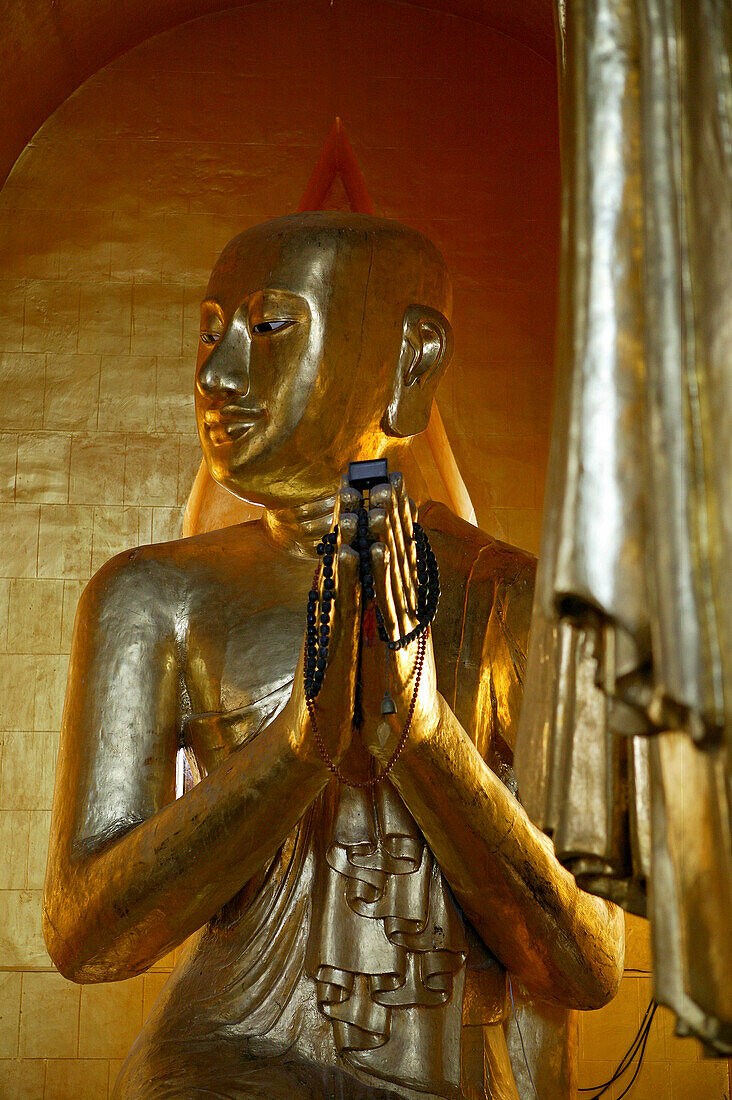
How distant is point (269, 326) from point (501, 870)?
126 centimetres

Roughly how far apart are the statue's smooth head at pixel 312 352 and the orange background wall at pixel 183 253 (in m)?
1.10

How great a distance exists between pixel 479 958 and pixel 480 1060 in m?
0.20

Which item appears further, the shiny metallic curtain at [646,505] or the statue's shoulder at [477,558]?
the statue's shoulder at [477,558]

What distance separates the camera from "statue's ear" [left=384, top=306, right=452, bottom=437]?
345 cm

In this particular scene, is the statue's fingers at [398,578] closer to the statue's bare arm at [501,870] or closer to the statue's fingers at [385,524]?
the statue's fingers at [385,524]

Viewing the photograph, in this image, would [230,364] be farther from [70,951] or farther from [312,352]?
[70,951]

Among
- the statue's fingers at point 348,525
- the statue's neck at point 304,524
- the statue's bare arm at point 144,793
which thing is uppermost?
the statue's neck at point 304,524

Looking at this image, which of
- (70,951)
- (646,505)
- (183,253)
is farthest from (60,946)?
(183,253)

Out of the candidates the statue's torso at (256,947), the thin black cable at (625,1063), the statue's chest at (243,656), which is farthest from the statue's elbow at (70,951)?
the thin black cable at (625,1063)

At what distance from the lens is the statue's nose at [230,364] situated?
3.29 m

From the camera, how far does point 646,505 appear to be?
152 cm

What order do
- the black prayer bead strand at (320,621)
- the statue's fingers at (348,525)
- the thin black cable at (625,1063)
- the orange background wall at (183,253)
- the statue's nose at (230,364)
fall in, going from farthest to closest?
the orange background wall at (183,253)
the thin black cable at (625,1063)
the statue's nose at (230,364)
the black prayer bead strand at (320,621)
the statue's fingers at (348,525)

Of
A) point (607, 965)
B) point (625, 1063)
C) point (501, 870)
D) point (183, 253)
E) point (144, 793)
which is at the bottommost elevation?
point (625, 1063)

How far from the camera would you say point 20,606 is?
4.38 meters
